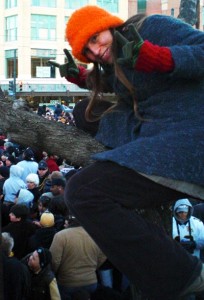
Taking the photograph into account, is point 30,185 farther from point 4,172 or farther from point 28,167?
point 4,172

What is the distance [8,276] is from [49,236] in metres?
1.01

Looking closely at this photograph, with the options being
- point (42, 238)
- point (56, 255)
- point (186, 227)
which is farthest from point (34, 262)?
point (186, 227)

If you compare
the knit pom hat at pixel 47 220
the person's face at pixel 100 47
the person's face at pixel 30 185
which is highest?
the person's face at pixel 100 47

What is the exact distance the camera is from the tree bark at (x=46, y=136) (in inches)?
102

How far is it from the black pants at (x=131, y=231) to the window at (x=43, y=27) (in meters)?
46.0

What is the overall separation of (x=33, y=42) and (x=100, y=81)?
4538 centimetres

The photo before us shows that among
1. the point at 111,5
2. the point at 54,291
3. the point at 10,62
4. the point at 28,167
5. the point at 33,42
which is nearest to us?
the point at 54,291

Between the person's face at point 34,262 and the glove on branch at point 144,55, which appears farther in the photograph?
the person's face at point 34,262

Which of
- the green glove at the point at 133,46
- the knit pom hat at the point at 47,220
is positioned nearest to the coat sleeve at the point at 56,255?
the knit pom hat at the point at 47,220

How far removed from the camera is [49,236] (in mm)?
4750

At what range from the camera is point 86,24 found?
2068 mm

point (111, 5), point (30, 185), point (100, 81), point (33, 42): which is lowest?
point (30, 185)

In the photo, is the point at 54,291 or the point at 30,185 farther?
the point at 30,185

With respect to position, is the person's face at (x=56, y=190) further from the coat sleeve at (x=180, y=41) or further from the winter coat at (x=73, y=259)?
the coat sleeve at (x=180, y=41)
